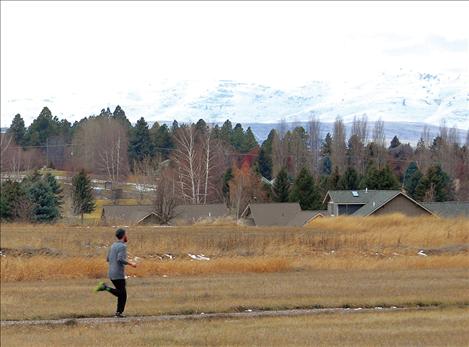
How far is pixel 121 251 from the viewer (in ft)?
60.1

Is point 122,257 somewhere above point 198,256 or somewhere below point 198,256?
above

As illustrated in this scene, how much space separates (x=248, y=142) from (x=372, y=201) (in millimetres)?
9560

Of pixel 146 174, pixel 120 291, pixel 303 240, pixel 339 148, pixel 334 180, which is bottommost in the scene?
pixel 303 240

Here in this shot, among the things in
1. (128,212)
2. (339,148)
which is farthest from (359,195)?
(128,212)

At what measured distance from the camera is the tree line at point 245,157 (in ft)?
140

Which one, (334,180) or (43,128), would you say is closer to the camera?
(334,180)

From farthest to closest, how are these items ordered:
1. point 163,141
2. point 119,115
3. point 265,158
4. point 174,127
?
point 265,158, point 163,141, point 174,127, point 119,115

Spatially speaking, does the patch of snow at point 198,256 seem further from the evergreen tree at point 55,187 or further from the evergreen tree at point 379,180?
the evergreen tree at point 55,187

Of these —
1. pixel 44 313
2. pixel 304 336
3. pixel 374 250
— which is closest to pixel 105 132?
pixel 374 250

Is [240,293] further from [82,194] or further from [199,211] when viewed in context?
[199,211]

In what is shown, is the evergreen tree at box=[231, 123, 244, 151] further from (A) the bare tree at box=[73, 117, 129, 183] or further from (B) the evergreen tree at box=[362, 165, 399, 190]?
(B) the evergreen tree at box=[362, 165, 399, 190]

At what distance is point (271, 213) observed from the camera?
72.4 m

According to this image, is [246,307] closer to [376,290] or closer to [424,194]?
[376,290]

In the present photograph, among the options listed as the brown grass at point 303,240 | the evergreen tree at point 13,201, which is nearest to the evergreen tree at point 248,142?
the brown grass at point 303,240
